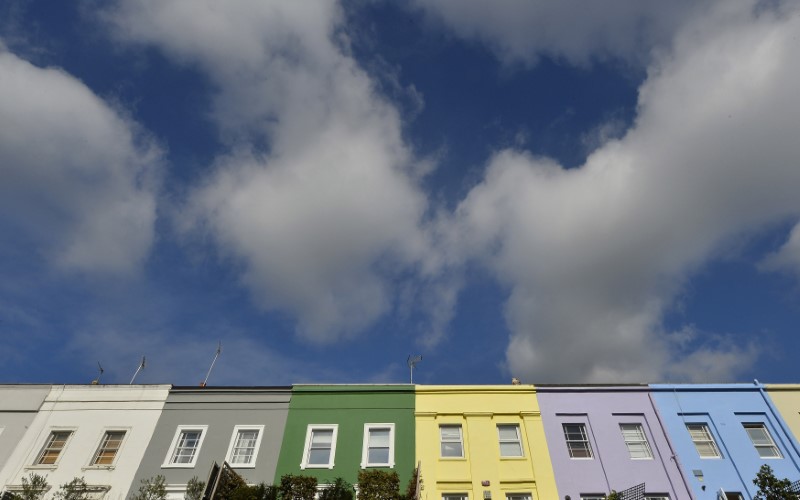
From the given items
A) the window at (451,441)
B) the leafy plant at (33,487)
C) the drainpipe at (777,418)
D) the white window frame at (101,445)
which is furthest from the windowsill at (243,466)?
the drainpipe at (777,418)

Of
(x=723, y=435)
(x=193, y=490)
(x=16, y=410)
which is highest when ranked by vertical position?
(x=16, y=410)

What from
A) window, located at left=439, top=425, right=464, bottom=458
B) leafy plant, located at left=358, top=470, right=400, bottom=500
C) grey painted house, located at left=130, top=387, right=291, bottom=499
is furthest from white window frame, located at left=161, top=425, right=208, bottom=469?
window, located at left=439, top=425, right=464, bottom=458

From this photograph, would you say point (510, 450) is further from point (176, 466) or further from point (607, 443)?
point (176, 466)

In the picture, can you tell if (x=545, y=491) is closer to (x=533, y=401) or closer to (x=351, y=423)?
(x=533, y=401)

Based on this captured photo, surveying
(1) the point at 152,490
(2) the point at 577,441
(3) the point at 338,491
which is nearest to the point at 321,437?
(3) the point at 338,491

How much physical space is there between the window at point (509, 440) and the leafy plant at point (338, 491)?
7.12 m

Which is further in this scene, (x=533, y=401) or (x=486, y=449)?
(x=533, y=401)

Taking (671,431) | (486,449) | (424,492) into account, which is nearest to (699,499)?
(671,431)

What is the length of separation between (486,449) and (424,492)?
3.49m

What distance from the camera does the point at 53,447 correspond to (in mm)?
22188

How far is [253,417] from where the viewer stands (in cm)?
2344

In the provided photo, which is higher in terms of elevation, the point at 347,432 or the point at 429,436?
the point at 347,432

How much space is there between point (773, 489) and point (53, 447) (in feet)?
99.9

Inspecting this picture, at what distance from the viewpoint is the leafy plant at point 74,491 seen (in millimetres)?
19547
